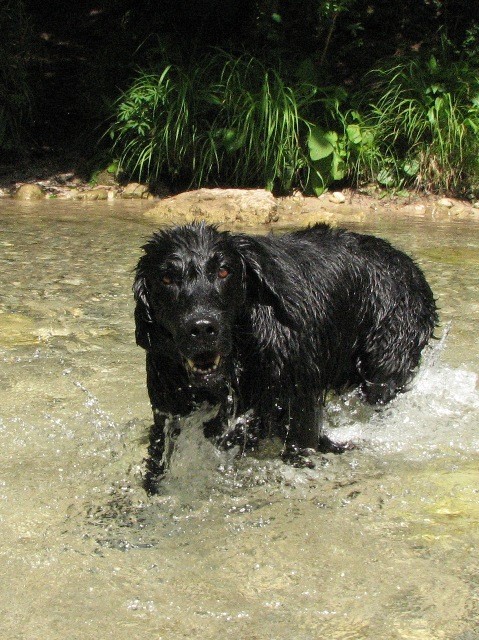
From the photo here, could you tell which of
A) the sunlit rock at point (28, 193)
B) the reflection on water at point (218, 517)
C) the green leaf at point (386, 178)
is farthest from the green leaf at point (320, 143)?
the reflection on water at point (218, 517)

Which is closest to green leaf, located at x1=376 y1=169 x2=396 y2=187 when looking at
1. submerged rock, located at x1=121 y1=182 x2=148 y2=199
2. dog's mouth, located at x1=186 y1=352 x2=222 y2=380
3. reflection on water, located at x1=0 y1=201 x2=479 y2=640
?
submerged rock, located at x1=121 y1=182 x2=148 y2=199

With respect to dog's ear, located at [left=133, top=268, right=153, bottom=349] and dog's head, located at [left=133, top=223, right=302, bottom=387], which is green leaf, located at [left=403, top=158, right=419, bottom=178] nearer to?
dog's head, located at [left=133, top=223, right=302, bottom=387]

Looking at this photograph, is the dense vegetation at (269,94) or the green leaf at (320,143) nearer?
the green leaf at (320,143)

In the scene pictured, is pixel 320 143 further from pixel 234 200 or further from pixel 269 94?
pixel 234 200

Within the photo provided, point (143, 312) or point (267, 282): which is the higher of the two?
point (267, 282)

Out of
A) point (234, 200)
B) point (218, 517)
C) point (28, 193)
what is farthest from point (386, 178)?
point (218, 517)

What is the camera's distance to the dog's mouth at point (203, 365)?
3326 mm

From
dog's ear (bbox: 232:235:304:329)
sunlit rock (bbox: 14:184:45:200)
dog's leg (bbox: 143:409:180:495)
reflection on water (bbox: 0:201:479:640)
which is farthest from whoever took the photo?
sunlit rock (bbox: 14:184:45:200)

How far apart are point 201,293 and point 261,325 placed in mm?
361

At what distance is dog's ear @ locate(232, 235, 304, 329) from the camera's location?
11.6 feet

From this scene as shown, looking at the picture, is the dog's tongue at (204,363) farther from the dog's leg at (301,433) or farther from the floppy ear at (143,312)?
the dog's leg at (301,433)

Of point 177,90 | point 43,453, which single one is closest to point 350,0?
point 177,90

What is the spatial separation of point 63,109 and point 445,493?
11.2m

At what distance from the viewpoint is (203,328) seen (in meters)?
3.20
